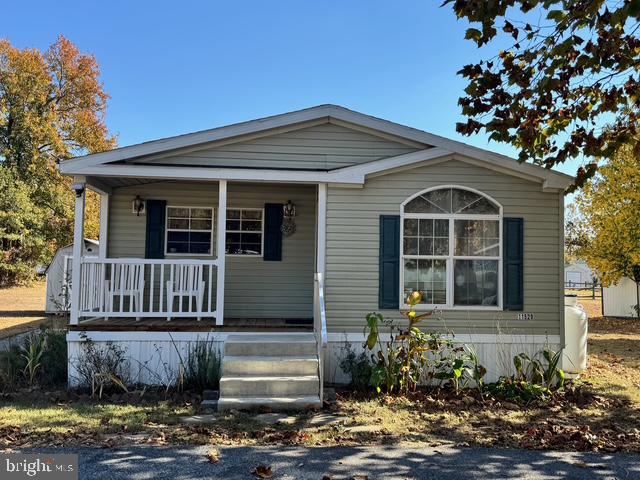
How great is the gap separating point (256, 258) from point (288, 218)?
920 mm

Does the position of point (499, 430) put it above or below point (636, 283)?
below

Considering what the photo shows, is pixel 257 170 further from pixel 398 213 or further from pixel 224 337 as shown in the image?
pixel 224 337

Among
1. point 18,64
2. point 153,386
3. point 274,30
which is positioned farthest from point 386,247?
point 18,64

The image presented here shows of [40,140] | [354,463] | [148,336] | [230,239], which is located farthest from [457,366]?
[40,140]

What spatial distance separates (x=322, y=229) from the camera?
6680 mm

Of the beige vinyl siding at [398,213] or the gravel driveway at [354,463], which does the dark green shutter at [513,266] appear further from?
the gravel driveway at [354,463]

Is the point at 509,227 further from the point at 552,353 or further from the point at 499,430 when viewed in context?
the point at 499,430

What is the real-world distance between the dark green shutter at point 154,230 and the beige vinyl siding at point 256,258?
0.38ft

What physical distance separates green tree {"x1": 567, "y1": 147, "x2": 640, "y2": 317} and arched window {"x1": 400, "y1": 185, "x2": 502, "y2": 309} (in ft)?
28.9

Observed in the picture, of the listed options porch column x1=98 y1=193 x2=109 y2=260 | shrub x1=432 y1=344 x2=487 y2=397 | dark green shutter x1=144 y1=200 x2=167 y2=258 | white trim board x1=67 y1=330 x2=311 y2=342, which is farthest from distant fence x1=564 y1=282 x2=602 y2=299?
porch column x1=98 y1=193 x2=109 y2=260

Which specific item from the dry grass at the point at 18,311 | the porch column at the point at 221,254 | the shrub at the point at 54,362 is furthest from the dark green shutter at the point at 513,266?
the dry grass at the point at 18,311

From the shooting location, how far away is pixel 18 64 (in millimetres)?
23891

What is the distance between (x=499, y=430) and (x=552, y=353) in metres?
2.40

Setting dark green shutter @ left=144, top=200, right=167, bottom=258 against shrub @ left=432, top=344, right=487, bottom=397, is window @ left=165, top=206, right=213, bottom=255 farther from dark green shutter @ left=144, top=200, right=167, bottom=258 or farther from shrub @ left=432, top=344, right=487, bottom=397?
shrub @ left=432, top=344, right=487, bottom=397
